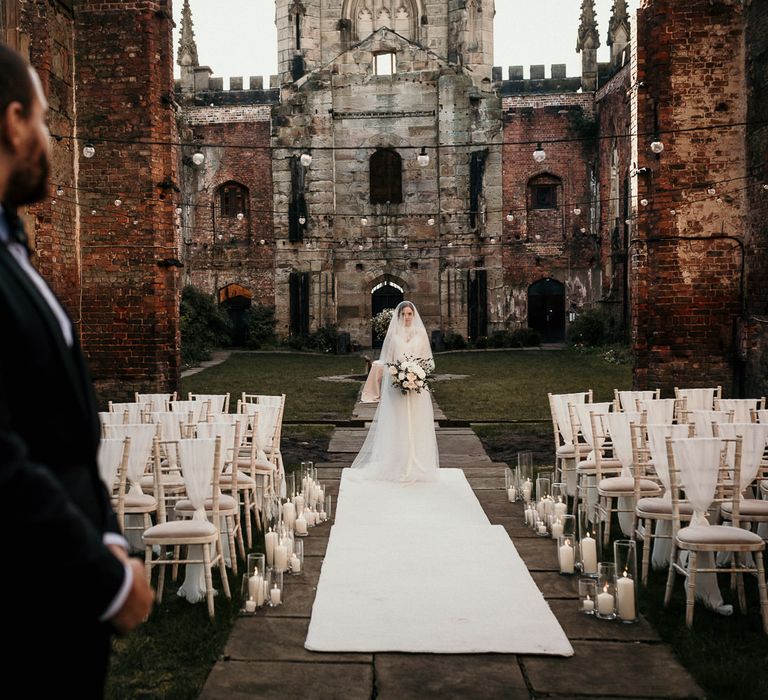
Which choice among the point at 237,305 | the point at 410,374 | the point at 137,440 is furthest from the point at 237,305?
the point at 137,440

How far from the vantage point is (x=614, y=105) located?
2931 centimetres

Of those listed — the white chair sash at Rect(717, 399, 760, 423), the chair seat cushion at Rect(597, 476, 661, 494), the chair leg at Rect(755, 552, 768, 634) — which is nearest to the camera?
the chair leg at Rect(755, 552, 768, 634)

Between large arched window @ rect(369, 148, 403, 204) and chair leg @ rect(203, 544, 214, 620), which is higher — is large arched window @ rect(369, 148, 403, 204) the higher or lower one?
the higher one

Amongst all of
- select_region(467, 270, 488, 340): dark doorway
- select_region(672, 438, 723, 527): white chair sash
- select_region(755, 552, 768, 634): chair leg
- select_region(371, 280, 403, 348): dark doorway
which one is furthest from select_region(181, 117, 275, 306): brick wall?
select_region(755, 552, 768, 634): chair leg

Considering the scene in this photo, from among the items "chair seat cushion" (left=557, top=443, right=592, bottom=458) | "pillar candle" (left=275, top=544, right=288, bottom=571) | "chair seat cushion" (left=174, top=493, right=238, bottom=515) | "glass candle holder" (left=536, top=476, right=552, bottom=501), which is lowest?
"pillar candle" (left=275, top=544, right=288, bottom=571)

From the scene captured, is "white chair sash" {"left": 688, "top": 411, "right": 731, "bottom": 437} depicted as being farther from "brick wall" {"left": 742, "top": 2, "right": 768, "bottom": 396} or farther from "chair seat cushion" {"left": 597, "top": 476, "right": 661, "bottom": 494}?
"brick wall" {"left": 742, "top": 2, "right": 768, "bottom": 396}

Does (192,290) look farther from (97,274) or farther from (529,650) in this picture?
(529,650)

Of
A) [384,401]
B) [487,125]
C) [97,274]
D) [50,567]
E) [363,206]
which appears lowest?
[384,401]

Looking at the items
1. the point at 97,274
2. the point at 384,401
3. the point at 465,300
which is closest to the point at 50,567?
the point at 384,401

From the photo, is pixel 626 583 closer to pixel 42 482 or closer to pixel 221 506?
pixel 221 506

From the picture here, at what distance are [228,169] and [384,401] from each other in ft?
82.2

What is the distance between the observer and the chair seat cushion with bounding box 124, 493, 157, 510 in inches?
242

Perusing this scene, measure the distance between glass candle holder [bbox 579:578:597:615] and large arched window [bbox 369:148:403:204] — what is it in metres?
27.1

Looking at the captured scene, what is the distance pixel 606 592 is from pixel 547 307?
27.9 meters
